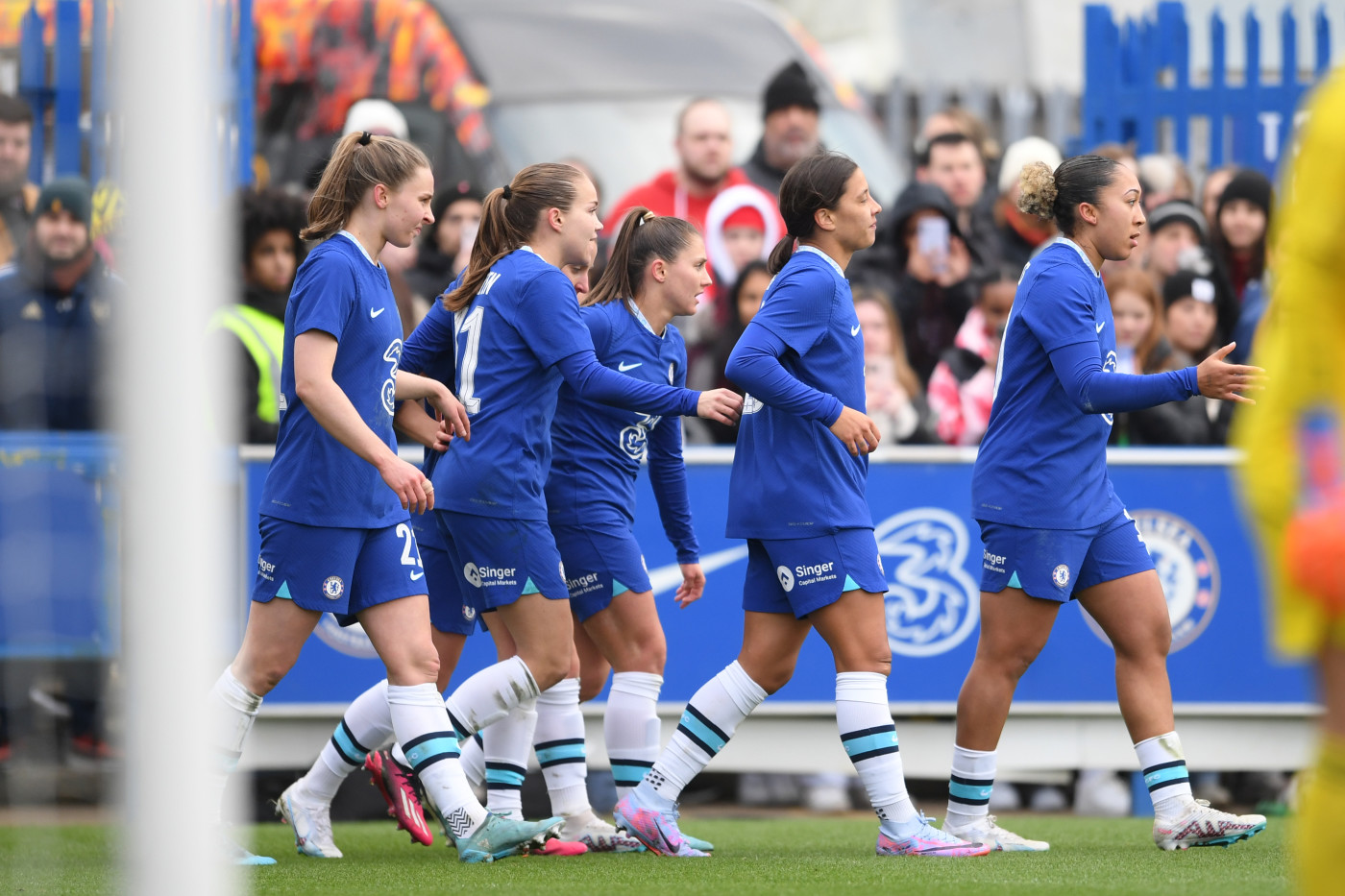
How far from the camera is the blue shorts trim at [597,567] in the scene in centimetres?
563

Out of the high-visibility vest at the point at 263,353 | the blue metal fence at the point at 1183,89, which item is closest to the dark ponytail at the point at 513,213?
the high-visibility vest at the point at 263,353

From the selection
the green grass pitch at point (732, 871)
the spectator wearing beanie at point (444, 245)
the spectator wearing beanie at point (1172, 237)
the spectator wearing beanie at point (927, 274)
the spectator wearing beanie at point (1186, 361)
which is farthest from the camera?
the spectator wearing beanie at point (1172, 237)

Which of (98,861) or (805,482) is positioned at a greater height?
(805,482)

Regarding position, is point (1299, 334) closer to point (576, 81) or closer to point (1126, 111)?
point (1126, 111)

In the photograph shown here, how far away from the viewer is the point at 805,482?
17.4ft

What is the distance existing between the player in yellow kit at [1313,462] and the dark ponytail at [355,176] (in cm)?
301

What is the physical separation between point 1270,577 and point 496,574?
9.83ft

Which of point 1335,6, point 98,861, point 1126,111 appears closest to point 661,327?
point 98,861

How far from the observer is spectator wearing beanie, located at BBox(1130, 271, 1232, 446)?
7.89 meters

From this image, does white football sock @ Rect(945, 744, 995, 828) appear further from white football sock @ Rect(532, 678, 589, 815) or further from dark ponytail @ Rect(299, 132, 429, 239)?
dark ponytail @ Rect(299, 132, 429, 239)

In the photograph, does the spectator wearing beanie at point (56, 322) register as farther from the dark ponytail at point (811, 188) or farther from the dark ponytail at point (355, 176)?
the dark ponytail at point (811, 188)

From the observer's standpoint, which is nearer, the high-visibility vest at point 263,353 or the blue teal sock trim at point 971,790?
the blue teal sock trim at point 971,790

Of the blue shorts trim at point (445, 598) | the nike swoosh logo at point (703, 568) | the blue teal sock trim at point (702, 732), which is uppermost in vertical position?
the blue shorts trim at point (445, 598)

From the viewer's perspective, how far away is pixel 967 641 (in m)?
7.30
